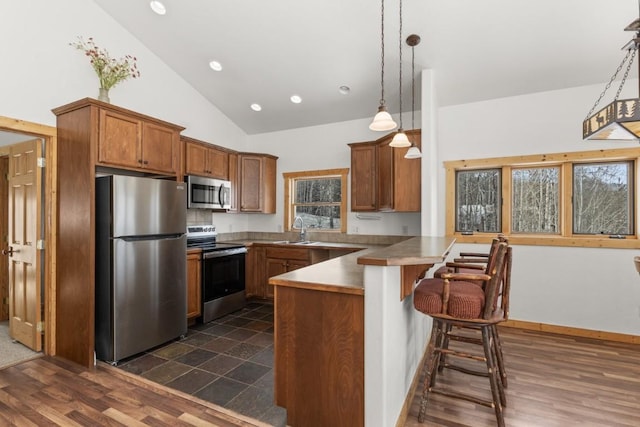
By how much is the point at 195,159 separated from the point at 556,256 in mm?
4458

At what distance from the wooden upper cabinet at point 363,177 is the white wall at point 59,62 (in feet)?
8.21

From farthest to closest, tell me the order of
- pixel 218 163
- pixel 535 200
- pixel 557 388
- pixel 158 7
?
pixel 218 163 → pixel 535 200 → pixel 158 7 → pixel 557 388

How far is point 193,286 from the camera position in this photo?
3773 mm

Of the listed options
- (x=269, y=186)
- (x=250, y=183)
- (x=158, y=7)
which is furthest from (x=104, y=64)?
(x=269, y=186)

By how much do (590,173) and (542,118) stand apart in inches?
31.8

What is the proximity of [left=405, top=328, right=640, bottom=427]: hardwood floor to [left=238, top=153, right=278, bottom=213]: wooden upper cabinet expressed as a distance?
3.31 m

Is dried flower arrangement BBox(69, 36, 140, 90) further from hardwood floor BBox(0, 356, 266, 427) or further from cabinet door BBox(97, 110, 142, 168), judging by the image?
hardwood floor BBox(0, 356, 266, 427)

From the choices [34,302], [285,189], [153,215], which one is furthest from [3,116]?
[285,189]

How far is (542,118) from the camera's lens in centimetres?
367

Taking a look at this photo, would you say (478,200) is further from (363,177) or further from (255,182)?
(255,182)

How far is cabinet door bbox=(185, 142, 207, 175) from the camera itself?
13.3 ft

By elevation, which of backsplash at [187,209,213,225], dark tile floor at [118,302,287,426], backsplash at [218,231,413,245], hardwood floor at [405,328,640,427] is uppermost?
backsplash at [187,209,213,225]

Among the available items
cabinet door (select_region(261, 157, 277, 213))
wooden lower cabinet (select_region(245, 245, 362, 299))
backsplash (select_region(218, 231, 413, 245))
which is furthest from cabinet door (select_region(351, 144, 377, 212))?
cabinet door (select_region(261, 157, 277, 213))

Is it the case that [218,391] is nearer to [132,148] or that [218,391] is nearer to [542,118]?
[132,148]
